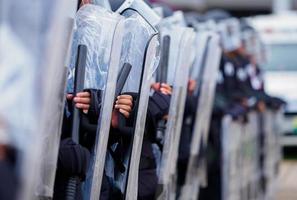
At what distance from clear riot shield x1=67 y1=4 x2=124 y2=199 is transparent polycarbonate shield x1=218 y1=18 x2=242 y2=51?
3898 millimetres

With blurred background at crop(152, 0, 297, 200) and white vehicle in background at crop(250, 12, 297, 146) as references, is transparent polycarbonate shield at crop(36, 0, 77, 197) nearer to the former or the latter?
blurred background at crop(152, 0, 297, 200)

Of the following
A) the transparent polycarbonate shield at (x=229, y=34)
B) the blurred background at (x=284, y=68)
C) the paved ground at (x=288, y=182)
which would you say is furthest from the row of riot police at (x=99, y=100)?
the blurred background at (x=284, y=68)

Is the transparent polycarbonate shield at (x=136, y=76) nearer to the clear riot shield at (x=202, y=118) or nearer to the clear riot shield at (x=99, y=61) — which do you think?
the clear riot shield at (x=99, y=61)

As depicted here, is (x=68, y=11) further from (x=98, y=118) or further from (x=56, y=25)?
(x=98, y=118)

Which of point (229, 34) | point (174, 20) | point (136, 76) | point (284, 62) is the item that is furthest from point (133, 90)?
point (284, 62)

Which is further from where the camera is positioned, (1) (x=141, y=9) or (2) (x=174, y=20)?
(2) (x=174, y=20)

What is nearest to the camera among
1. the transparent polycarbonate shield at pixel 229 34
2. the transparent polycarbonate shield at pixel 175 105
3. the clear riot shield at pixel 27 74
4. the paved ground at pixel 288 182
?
the clear riot shield at pixel 27 74

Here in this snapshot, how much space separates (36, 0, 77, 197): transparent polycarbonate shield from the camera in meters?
2.41

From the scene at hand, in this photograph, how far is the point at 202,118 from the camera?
6117 mm

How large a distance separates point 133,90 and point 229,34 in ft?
13.6

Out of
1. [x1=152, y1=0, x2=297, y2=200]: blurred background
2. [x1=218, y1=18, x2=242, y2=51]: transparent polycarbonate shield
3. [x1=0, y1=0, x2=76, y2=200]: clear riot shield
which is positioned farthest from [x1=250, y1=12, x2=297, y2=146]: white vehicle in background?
[x1=0, y1=0, x2=76, y2=200]: clear riot shield

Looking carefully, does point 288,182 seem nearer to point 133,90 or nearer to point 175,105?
point 175,105

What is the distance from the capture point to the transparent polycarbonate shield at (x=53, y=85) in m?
2.41

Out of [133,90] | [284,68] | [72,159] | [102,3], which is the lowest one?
[72,159]
